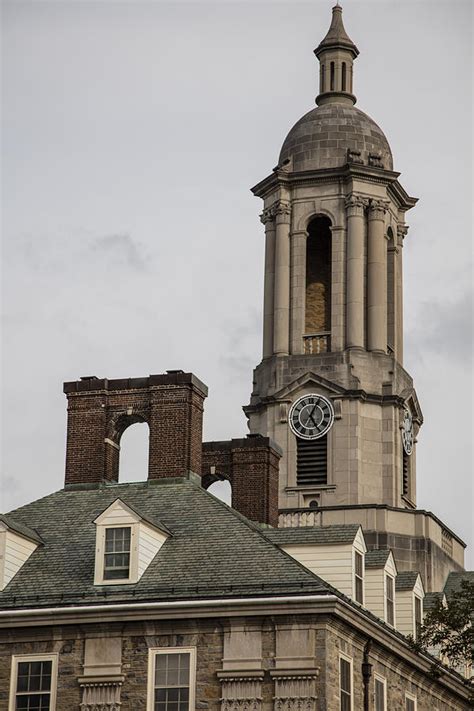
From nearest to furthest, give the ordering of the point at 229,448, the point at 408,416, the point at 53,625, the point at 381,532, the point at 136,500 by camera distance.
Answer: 1. the point at 53,625
2. the point at 136,500
3. the point at 229,448
4. the point at 381,532
5. the point at 408,416

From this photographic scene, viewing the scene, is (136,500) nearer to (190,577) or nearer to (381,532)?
(190,577)

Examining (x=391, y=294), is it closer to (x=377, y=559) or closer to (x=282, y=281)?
(x=282, y=281)

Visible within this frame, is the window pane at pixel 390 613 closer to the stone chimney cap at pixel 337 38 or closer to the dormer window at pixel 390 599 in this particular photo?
the dormer window at pixel 390 599

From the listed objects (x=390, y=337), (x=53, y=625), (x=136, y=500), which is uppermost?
(x=390, y=337)

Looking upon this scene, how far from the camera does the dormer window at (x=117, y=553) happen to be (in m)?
49.2

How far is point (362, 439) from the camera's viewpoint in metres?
75.6

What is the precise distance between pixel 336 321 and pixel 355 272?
2091mm

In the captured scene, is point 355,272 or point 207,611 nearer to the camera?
point 207,611

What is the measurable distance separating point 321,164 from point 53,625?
3492 cm

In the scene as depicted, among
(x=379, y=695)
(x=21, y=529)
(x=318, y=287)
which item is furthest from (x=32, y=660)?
(x=318, y=287)

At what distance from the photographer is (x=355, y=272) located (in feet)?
255

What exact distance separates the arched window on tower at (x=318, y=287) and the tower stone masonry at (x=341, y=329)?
41 millimetres

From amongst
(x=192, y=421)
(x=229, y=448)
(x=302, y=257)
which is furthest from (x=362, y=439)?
(x=192, y=421)

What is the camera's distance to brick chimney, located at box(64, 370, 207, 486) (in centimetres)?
5444
